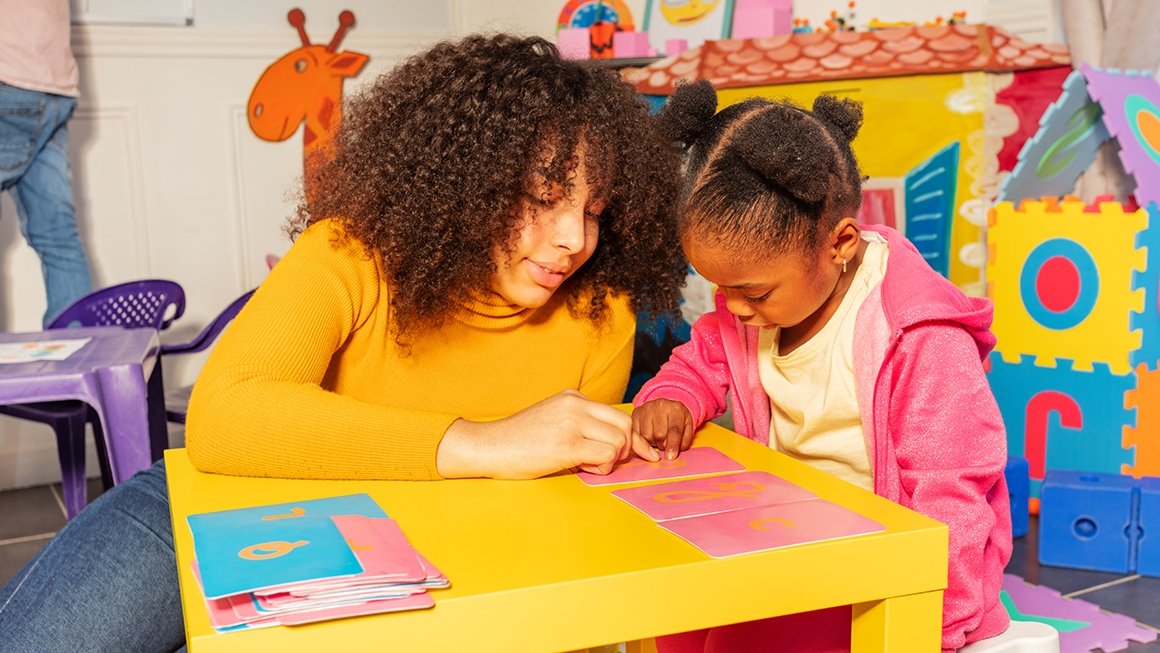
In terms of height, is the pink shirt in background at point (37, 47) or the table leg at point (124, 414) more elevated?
the pink shirt in background at point (37, 47)

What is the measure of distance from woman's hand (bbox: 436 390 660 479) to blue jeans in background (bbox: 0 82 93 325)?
8.21 ft

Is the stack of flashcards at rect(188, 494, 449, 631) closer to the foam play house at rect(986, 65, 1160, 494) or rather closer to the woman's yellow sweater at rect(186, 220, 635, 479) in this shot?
the woman's yellow sweater at rect(186, 220, 635, 479)

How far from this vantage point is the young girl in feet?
3.42

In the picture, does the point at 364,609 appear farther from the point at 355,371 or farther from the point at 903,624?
the point at 355,371

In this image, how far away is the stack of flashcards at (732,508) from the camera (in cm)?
82

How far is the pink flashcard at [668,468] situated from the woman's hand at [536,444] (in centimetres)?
1

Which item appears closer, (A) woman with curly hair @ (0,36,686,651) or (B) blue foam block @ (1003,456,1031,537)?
(A) woman with curly hair @ (0,36,686,651)

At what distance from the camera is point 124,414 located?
1902mm

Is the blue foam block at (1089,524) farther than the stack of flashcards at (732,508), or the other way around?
the blue foam block at (1089,524)

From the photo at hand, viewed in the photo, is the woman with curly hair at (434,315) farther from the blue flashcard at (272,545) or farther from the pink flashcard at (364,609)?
the pink flashcard at (364,609)

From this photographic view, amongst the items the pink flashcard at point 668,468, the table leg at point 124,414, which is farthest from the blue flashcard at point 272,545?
the table leg at point 124,414

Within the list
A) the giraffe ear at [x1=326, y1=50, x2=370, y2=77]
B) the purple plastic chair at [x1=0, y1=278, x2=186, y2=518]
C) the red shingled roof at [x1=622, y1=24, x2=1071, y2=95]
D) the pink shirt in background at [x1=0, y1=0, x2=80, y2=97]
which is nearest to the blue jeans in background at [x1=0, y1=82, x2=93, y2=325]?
the pink shirt in background at [x1=0, y1=0, x2=80, y2=97]

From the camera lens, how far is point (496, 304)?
1.42m

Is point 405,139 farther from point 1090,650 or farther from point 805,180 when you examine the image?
point 1090,650
